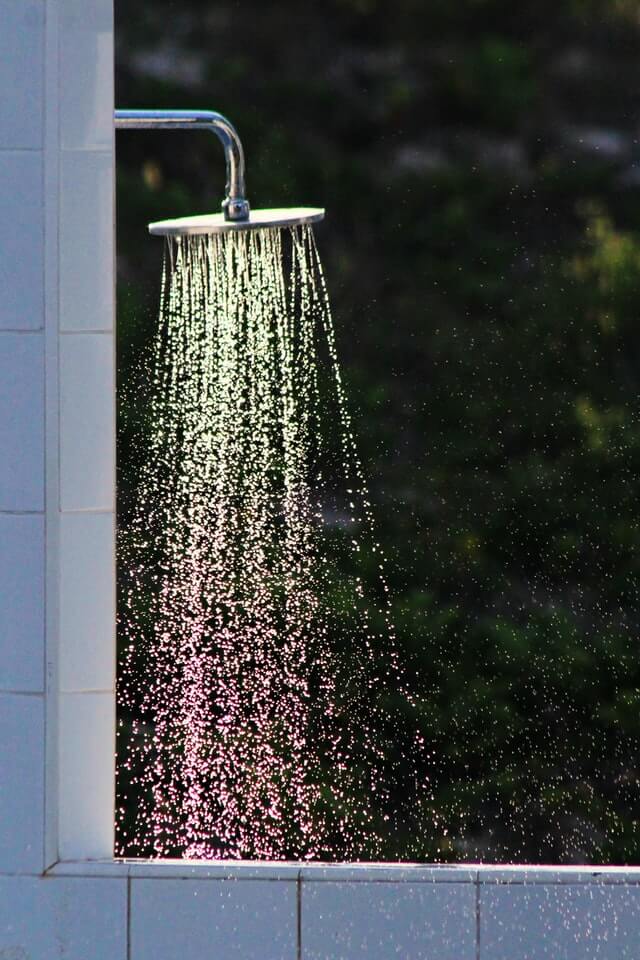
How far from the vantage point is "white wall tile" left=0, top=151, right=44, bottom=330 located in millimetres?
1103

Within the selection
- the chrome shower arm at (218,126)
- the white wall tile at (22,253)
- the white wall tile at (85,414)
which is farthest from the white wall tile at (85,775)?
the chrome shower arm at (218,126)

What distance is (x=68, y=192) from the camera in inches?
45.4

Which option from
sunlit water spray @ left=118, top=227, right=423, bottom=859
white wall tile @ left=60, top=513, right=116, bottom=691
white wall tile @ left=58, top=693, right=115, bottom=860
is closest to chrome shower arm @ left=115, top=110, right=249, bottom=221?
white wall tile @ left=60, top=513, right=116, bottom=691

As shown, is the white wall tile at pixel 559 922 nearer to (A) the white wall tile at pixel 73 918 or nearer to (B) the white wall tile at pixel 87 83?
(A) the white wall tile at pixel 73 918

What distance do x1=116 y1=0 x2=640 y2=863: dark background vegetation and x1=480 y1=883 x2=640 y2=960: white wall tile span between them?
2.38m

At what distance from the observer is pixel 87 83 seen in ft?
3.78

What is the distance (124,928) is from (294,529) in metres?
2.37

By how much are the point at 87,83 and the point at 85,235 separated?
141mm

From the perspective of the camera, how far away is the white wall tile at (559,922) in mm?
1105

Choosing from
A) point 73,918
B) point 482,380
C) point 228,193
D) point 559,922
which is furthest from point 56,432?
point 482,380

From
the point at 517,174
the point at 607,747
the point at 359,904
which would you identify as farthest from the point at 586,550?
the point at 359,904

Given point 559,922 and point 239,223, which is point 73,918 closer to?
point 559,922

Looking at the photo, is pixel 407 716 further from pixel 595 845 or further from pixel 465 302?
pixel 465 302

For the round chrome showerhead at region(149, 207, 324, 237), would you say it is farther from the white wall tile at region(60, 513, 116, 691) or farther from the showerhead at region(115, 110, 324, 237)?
the white wall tile at region(60, 513, 116, 691)
